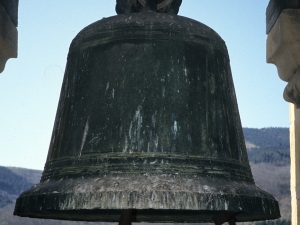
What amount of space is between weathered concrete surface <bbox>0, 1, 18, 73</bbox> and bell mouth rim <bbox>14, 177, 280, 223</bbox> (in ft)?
3.83

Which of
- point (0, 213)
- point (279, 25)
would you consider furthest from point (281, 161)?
→ point (279, 25)

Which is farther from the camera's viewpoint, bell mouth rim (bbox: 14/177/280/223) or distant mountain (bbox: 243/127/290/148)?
distant mountain (bbox: 243/127/290/148)

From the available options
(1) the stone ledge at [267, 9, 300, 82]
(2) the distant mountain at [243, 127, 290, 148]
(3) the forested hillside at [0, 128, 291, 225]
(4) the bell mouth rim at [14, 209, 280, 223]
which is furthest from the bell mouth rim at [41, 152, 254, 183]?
(2) the distant mountain at [243, 127, 290, 148]

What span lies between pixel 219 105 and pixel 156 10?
23.4 inches

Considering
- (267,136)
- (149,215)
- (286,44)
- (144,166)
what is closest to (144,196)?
(144,166)

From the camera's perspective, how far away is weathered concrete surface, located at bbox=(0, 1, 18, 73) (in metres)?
3.54

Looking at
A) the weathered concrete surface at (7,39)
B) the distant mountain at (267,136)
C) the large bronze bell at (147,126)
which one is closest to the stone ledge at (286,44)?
the large bronze bell at (147,126)

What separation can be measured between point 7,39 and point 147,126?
1354 millimetres

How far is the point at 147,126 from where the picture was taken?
2654mm

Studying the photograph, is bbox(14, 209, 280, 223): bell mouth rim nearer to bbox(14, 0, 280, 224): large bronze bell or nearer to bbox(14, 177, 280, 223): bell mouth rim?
bbox(14, 0, 280, 224): large bronze bell

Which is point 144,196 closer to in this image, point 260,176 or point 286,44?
point 286,44

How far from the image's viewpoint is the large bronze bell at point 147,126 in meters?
2.47

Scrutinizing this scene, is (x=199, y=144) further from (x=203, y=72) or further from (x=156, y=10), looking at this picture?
(x=156, y=10)

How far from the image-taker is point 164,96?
272 centimetres
